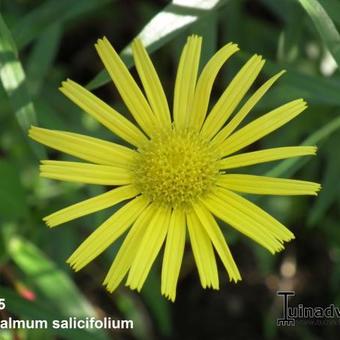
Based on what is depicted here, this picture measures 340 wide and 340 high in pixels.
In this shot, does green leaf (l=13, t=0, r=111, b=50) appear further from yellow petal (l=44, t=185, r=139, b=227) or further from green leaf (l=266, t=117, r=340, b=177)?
green leaf (l=266, t=117, r=340, b=177)

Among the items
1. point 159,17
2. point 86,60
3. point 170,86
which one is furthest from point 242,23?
point 159,17

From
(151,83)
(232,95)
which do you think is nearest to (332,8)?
(232,95)

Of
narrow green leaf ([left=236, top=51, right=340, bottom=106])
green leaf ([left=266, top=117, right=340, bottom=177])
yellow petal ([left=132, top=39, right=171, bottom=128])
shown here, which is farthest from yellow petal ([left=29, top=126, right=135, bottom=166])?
narrow green leaf ([left=236, top=51, right=340, bottom=106])

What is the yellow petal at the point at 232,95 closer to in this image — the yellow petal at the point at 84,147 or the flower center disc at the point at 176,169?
the flower center disc at the point at 176,169

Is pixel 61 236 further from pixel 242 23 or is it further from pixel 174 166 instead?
pixel 242 23

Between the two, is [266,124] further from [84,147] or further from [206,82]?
[84,147]
